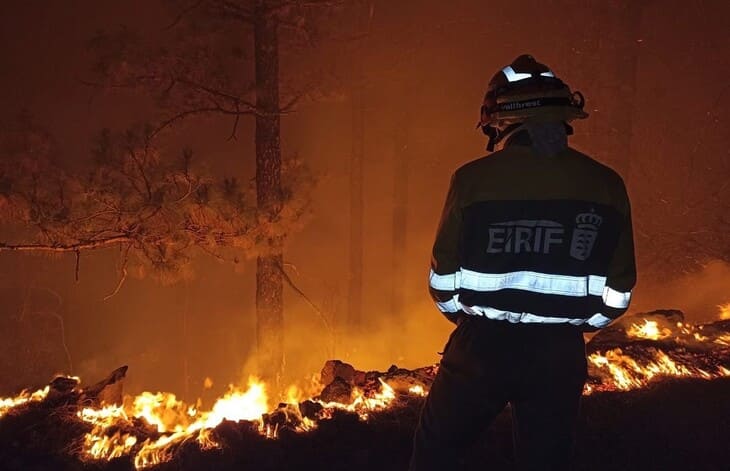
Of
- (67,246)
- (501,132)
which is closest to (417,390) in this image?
(501,132)

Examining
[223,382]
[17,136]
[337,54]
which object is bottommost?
[223,382]

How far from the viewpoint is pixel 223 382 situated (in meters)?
17.5

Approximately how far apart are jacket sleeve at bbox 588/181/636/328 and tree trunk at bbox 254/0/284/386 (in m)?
5.48

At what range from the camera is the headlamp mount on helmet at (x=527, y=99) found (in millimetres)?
2398

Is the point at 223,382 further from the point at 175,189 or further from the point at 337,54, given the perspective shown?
the point at 175,189

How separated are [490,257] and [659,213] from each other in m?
13.3

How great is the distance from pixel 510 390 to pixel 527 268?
22.4 inches

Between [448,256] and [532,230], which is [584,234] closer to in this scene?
[532,230]

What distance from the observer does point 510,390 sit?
2410 mm

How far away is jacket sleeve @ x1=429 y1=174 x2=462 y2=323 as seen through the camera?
7.99 feet

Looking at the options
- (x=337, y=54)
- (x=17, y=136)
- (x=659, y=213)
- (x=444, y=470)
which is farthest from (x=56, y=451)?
(x=659, y=213)

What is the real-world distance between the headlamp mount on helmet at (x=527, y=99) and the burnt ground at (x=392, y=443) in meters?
2.44

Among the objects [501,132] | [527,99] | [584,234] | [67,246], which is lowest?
[67,246]

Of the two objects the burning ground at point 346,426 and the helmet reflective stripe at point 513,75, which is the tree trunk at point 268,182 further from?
the helmet reflective stripe at point 513,75
